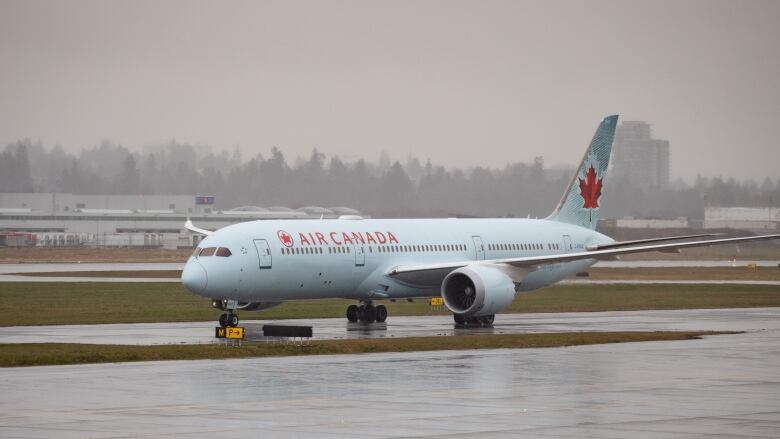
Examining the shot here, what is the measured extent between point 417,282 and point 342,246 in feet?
11.8

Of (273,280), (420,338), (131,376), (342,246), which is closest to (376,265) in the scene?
(342,246)

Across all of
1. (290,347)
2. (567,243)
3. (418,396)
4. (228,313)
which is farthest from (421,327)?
(418,396)

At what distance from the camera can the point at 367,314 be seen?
163 feet

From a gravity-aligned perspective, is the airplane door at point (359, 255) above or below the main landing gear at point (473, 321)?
above

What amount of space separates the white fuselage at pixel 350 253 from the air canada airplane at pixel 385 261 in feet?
0.12

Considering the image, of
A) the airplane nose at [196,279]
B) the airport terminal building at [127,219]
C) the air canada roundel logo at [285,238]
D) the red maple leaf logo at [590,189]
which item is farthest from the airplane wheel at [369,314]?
the airport terminal building at [127,219]

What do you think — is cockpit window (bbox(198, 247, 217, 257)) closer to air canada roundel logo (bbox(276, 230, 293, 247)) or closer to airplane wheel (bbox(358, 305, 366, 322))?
air canada roundel logo (bbox(276, 230, 293, 247))

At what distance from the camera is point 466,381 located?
2834 centimetres

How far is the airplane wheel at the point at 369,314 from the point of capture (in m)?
49.7

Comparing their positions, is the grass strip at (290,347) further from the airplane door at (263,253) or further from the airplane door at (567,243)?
the airplane door at (567,243)

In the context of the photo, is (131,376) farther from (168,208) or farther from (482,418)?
(168,208)

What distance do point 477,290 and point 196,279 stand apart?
9892mm

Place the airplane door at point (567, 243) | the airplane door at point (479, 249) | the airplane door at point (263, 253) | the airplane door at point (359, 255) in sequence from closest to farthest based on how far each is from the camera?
the airplane door at point (263, 253), the airplane door at point (359, 255), the airplane door at point (479, 249), the airplane door at point (567, 243)

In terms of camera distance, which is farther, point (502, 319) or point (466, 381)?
point (502, 319)
